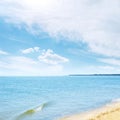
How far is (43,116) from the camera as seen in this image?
26188 mm

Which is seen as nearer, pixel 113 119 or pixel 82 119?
pixel 113 119

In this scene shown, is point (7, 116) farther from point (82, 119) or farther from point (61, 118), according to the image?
point (82, 119)

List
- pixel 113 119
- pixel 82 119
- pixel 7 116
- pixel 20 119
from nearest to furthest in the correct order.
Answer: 1. pixel 113 119
2. pixel 82 119
3. pixel 20 119
4. pixel 7 116

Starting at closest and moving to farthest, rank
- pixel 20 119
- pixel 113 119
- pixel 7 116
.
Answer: pixel 113 119 < pixel 20 119 < pixel 7 116

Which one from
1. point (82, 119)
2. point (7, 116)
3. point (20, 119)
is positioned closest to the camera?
point (82, 119)

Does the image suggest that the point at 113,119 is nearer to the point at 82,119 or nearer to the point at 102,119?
the point at 102,119

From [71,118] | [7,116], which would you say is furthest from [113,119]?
[7,116]

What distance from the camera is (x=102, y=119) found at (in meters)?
19.7

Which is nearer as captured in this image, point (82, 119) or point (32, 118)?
point (82, 119)

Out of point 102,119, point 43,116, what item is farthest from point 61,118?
point 102,119

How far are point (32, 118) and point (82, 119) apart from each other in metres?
4.92

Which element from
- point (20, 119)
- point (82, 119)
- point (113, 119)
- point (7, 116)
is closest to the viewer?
point (113, 119)

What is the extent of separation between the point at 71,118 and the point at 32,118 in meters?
3.67

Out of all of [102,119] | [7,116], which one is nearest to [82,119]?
[102,119]
